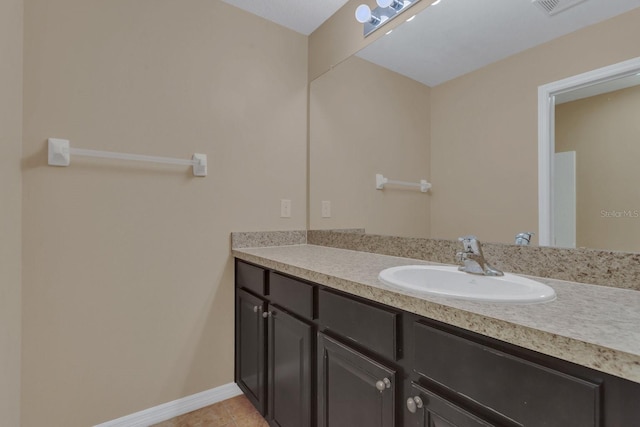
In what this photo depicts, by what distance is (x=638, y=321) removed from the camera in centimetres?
62

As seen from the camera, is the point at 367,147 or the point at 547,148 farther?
the point at 367,147

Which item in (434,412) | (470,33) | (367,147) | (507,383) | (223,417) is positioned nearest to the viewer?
(507,383)

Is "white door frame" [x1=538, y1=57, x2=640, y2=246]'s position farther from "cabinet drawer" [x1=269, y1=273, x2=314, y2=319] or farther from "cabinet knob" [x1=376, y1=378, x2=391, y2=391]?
"cabinet drawer" [x1=269, y1=273, x2=314, y2=319]

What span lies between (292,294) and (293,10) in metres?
1.66

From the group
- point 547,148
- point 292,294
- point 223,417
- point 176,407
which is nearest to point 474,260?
point 547,148

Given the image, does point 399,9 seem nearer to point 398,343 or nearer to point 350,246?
point 350,246

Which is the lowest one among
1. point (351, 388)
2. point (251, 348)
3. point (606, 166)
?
point (251, 348)


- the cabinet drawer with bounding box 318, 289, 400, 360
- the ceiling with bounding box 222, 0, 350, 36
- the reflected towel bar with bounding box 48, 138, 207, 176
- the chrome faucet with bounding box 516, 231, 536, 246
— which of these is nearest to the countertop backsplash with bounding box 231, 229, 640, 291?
the chrome faucet with bounding box 516, 231, 536, 246

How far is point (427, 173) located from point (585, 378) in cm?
99

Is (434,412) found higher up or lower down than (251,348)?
higher up

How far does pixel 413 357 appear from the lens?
2.67 ft
